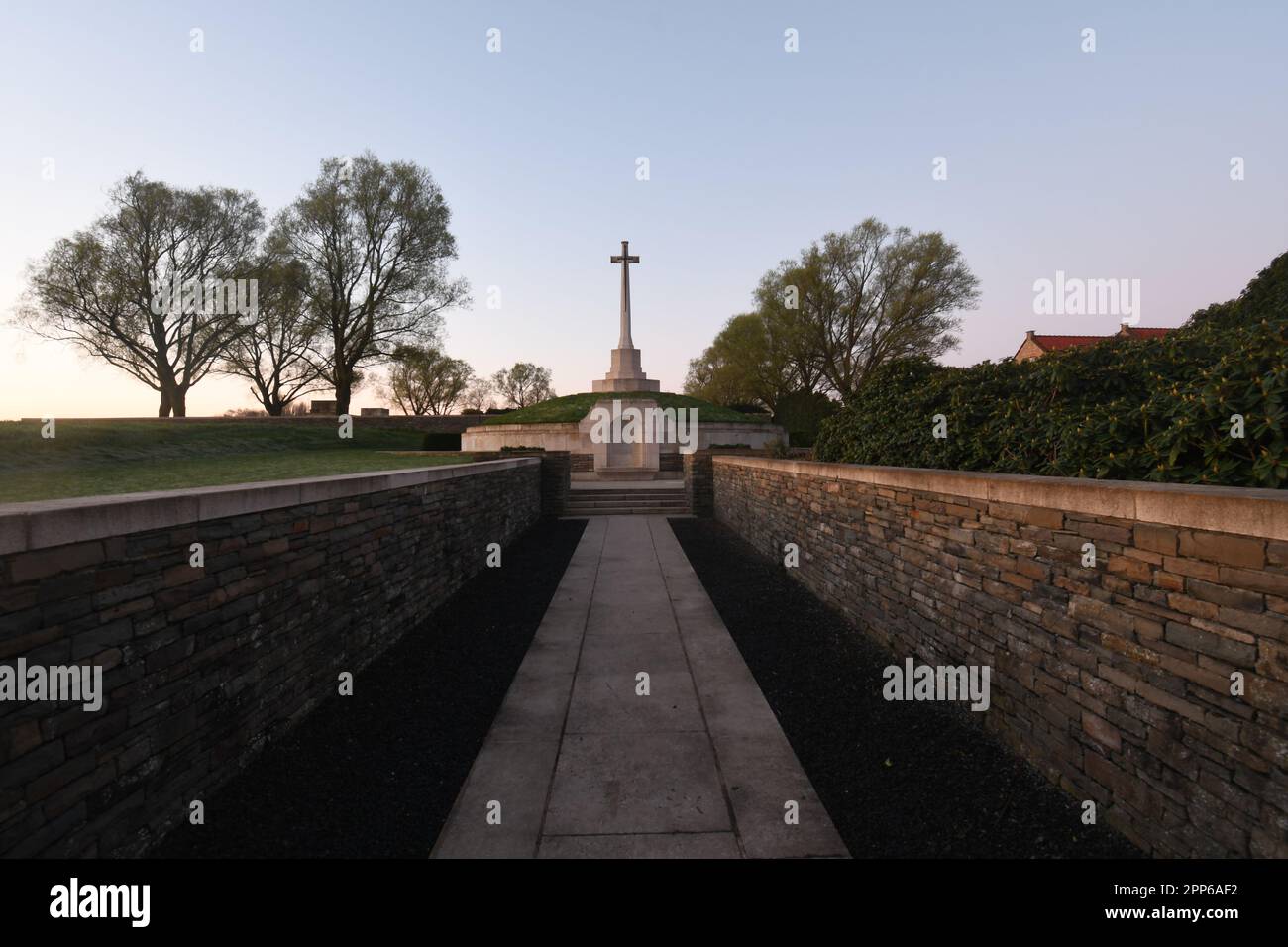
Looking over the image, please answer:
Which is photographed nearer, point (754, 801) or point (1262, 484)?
point (1262, 484)

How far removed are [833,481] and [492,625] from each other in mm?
4157

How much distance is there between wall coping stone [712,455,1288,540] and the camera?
2.18 metres

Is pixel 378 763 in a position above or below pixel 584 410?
below

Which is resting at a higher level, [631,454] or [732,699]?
[631,454]

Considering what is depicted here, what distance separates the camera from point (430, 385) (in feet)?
177

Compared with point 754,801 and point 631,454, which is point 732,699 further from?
point 631,454

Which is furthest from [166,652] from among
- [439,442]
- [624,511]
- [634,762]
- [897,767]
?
[439,442]

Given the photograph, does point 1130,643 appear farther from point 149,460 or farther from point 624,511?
point 149,460

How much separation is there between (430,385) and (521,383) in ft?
43.4

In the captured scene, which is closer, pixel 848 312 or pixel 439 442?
pixel 439 442

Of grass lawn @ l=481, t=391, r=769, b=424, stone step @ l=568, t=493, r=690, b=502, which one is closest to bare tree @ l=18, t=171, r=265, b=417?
grass lawn @ l=481, t=391, r=769, b=424

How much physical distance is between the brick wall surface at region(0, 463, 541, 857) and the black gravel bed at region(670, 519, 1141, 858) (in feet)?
11.0
